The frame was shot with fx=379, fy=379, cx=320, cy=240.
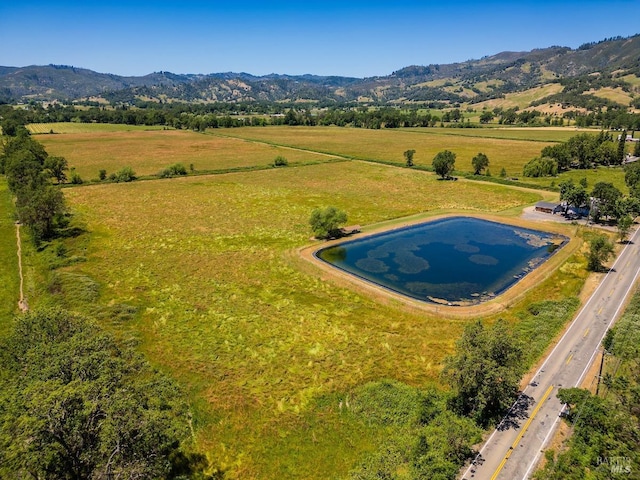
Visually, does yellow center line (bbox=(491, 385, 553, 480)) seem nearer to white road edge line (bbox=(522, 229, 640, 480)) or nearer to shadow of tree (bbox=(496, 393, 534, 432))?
shadow of tree (bbox=(496, 393, 534, 432))

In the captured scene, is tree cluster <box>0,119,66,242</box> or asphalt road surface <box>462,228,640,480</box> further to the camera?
tree cluster <box>0,119,66,242</box>

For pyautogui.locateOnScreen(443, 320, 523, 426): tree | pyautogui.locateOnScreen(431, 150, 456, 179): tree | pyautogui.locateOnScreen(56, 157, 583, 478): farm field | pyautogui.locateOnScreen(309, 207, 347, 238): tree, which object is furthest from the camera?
pyautogui.locateOnScreen(431, 150, 456, 179): tree

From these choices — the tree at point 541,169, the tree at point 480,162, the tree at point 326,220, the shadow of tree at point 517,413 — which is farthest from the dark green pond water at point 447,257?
the tree at point 541,169

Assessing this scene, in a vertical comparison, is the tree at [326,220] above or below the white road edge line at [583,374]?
above

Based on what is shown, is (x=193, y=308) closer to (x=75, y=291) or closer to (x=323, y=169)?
(x=75, y=291)

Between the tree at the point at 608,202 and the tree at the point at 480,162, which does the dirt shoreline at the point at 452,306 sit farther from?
the tree at the point at 480,162

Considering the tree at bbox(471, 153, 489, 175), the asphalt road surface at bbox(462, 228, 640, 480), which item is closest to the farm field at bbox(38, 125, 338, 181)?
the tree at bbox(471, 153, 489, 175)
